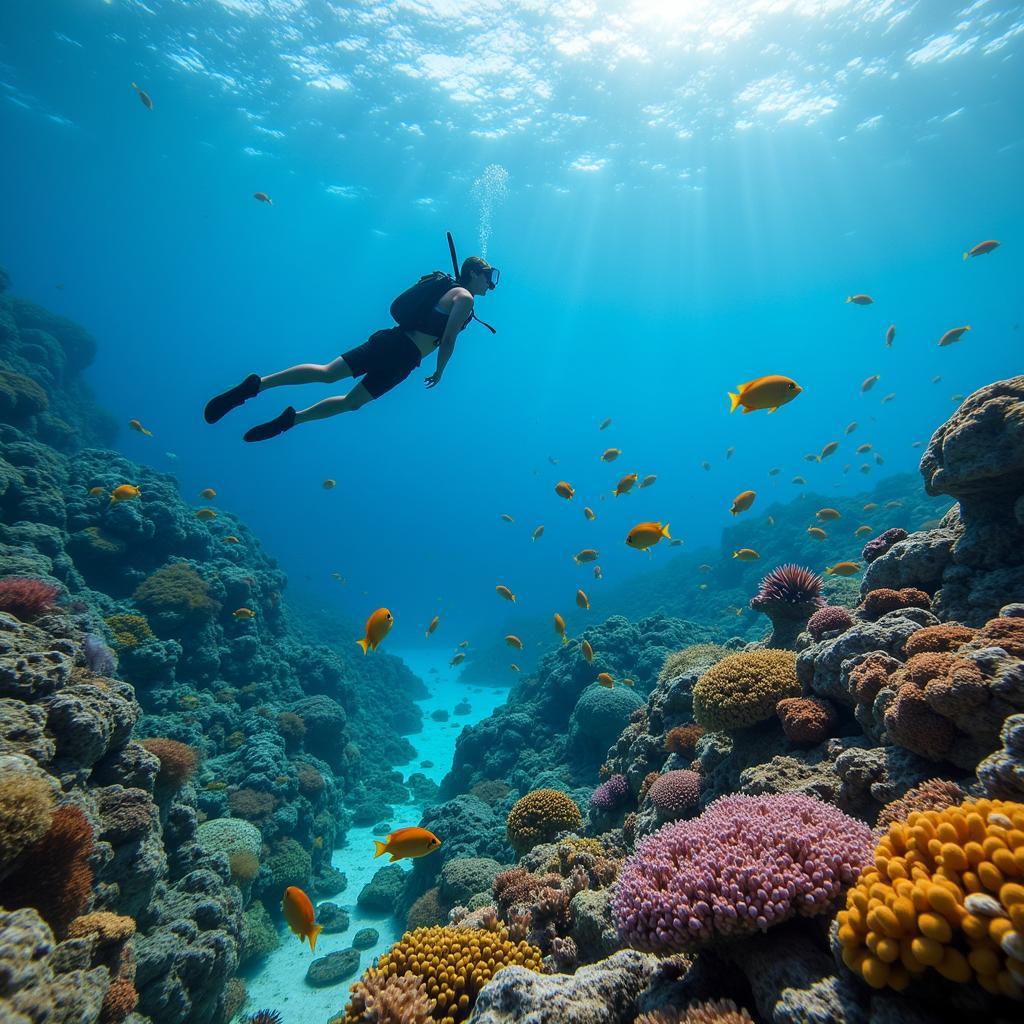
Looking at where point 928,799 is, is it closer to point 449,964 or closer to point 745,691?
point 745,691

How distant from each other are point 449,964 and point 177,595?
1356cm

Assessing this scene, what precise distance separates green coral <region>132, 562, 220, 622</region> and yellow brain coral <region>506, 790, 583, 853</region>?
37.2 feet

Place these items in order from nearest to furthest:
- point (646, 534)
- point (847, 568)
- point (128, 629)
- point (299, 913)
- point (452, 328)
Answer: point (299, 913) → point (452, 328) → point (646, 534) → point (847, 568) → point (128, 629)

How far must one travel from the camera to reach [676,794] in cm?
482

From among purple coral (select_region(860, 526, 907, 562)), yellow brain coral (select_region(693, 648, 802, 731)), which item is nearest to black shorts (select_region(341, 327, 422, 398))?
yellow brain coral (select_region(693, 648, 802, 731))

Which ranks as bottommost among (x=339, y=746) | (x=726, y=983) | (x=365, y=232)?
(x=726, y=983)

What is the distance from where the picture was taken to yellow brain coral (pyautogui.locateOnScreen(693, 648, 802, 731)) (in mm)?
4660

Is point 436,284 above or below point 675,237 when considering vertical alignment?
below

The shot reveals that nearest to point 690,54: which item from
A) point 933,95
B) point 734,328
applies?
point 933,95

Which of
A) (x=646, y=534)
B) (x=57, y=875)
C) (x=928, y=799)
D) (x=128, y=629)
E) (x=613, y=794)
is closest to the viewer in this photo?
(x=928, y=799)

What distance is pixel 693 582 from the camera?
3531 centimetres

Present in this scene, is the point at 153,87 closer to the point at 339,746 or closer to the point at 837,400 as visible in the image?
the point at 339,746

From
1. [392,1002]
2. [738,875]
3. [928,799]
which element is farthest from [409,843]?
[928,799]

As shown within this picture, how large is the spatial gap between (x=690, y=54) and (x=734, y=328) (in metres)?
60.5
